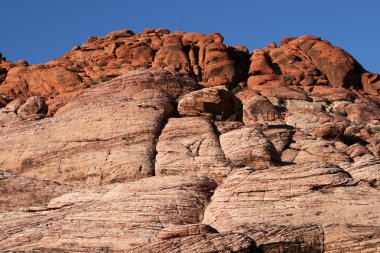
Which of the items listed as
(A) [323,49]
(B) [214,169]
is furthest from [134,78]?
(A) [323,49]

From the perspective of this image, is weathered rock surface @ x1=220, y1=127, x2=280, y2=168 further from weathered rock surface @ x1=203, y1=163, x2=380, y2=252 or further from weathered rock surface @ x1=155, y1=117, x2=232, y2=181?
weathered rock surface @ x1=203, y1=163, x2=380, y2=252

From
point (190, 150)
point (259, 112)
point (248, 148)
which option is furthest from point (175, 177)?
point (259, 112)

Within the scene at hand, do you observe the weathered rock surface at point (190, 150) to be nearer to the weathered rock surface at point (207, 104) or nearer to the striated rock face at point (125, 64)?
the weathered rock surface at point (207, 104)

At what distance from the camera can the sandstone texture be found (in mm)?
26125

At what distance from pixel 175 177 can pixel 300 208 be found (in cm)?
545

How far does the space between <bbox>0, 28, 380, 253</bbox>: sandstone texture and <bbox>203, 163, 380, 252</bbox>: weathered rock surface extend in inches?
1.5

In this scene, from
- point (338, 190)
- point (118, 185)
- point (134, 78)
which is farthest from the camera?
point (134, 78)

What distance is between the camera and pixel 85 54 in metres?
76.5

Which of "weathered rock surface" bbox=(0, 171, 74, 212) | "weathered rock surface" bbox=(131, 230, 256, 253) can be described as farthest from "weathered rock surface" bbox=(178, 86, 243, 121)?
"weathered rock surface" bbox=(131, 230, 256, 253)

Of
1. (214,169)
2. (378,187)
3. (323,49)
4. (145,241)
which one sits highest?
(323,49)

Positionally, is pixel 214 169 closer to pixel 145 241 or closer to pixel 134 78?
pixel 145 241

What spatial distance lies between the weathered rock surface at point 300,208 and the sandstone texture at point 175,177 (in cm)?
4

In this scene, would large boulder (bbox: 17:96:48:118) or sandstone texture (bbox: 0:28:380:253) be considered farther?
large boulder (bbox: 17:96:48:118)

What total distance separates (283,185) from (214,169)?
4.53m
